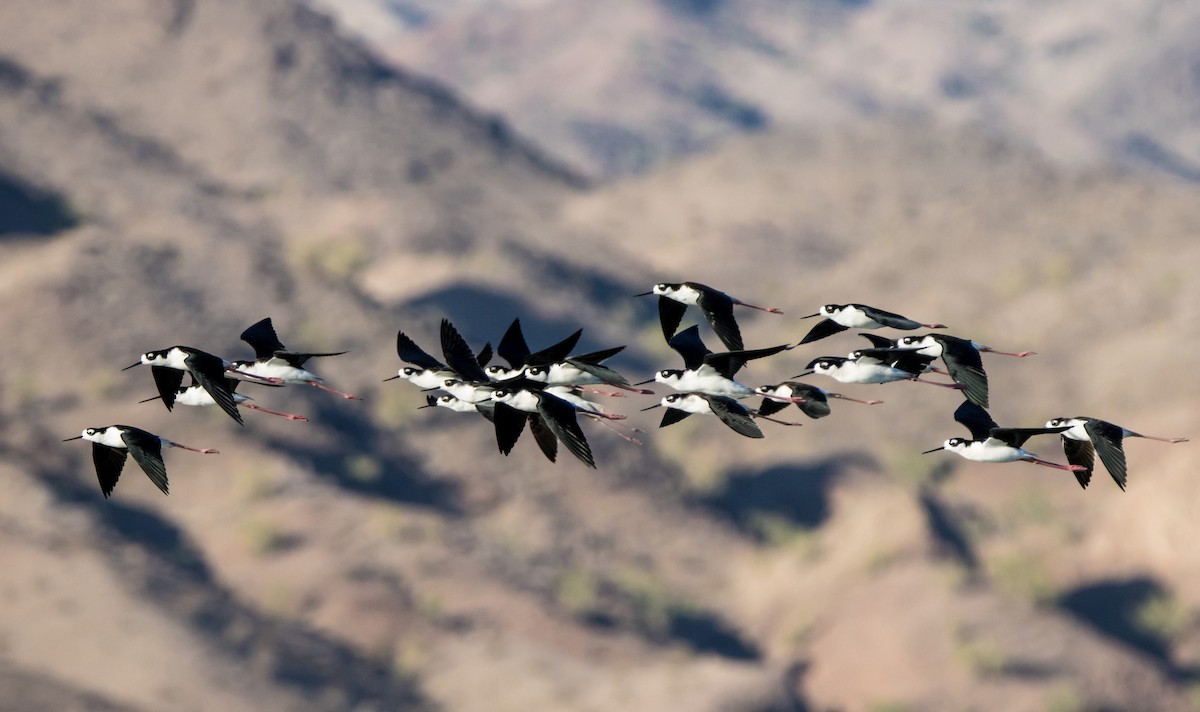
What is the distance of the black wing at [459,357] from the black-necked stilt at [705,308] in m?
2.36

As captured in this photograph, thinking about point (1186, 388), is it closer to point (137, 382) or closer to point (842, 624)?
point (842, 624)

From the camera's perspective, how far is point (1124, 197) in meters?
90.8

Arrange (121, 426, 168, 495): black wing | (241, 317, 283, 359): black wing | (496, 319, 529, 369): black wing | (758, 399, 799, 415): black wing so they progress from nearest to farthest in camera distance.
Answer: (121, 426, 168, 495): black wing
(758, 399, 799, 415): black wing
(496, 319, 529, 369): black wing
(241, 317, 283, 359): black wing

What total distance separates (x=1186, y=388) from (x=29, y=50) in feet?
238

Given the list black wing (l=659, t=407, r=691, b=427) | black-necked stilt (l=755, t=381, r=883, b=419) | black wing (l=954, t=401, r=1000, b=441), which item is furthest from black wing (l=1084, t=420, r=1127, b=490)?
black wing (l=659, t=407, r=691, b=427)

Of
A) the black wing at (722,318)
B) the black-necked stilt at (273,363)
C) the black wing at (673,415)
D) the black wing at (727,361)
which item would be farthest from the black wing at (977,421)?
the black-necked stilt at (273,363)

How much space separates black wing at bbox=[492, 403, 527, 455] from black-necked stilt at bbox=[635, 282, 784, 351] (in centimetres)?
225

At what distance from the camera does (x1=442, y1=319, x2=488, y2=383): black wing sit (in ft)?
57.7

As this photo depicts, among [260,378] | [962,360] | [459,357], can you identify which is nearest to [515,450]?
[260,378]

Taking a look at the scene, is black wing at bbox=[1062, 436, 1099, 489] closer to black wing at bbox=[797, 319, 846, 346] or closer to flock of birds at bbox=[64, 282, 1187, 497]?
flock of birds at bbox=[64, 282, 1187, 497]

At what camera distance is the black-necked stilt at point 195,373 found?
611 inches

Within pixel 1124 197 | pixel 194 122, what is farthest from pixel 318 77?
pixel 1124 197

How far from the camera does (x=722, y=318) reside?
54.9 feet

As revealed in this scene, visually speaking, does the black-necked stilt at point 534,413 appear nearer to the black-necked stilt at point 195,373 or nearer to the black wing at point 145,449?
the black-necked stilt at point 195,373
